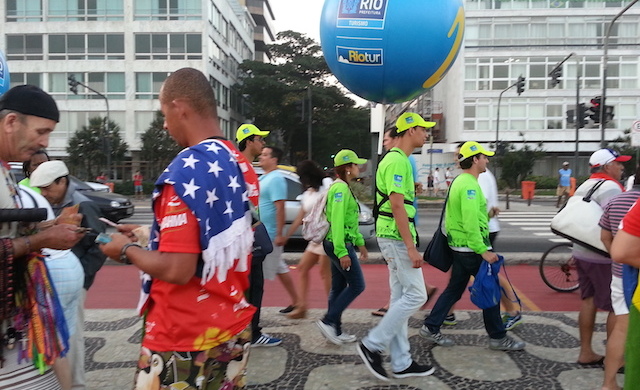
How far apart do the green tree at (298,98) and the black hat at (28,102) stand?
4333 centimetres

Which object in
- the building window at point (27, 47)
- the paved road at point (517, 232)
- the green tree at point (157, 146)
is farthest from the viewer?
the building window at point (27, 47)

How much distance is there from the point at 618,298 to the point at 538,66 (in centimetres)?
4111

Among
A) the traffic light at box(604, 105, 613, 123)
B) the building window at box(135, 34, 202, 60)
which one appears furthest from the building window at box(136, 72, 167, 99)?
the traffic light at box(604, 105, 613, 123)

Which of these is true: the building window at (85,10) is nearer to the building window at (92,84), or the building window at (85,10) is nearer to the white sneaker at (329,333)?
the building window at (92,84)

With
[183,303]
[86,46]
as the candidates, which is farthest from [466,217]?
[86,46]

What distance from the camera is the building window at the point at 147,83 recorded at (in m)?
40.7

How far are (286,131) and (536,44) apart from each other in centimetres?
2183


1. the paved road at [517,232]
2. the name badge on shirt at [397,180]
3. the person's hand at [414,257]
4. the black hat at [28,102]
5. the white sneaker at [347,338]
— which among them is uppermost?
the black hat at [28,102]

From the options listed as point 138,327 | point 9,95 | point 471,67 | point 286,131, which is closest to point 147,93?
point 286,131

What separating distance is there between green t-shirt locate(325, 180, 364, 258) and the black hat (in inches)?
118

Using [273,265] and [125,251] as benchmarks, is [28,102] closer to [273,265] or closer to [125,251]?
[125,251]

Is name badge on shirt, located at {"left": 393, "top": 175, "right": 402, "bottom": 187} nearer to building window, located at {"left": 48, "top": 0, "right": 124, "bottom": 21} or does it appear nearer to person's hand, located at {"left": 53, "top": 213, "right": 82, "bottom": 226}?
person's hand, located at {"left": 53, "top": 213, "right": 82, "bottom": 226}

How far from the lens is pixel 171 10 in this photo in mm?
40969

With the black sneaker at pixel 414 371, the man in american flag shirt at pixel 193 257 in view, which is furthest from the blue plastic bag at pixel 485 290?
the man in american flag shirt at pixel 193 257
